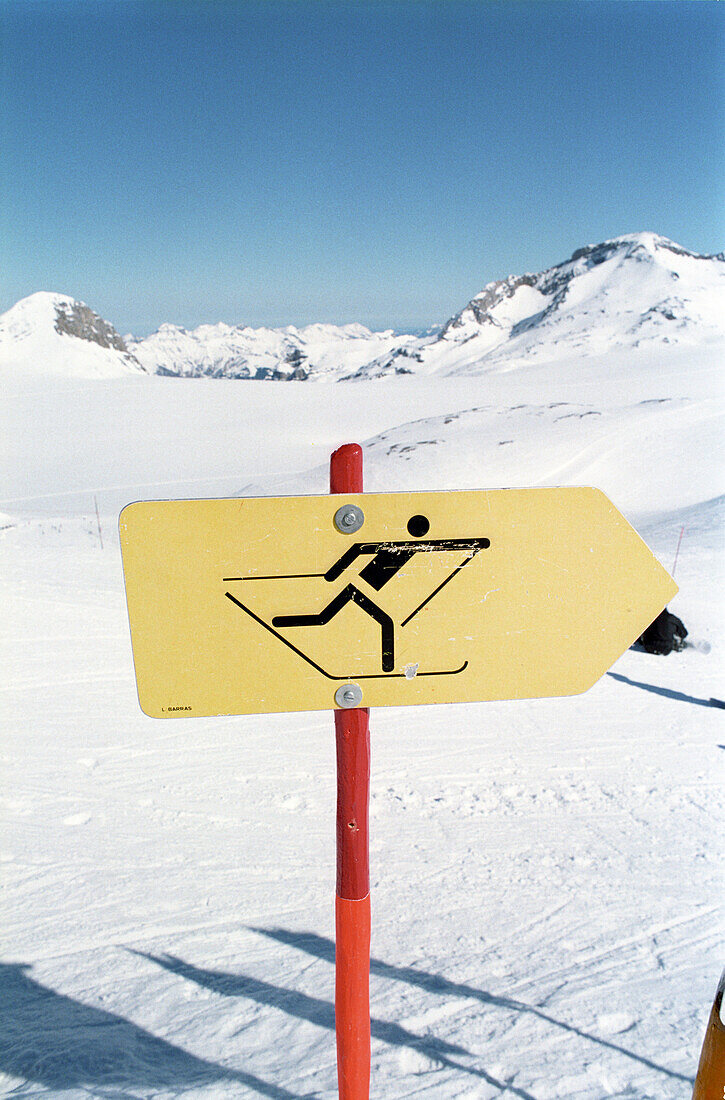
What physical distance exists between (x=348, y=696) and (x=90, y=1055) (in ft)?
6.96

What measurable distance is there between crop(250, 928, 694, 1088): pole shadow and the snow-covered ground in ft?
0.05

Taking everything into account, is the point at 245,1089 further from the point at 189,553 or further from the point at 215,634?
the point at 189,553

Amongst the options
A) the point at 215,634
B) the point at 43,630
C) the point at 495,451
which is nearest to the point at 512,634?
the point at 215,634

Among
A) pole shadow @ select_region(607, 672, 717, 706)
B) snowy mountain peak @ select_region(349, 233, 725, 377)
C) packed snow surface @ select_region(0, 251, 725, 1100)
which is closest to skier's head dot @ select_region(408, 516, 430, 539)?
packed snow surface @ select_region(0, 251, 725, 1100)

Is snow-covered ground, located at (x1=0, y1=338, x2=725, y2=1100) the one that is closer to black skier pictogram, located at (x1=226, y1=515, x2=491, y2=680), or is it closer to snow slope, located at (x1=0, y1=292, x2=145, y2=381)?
black skier pictogram, located at (x1=226, y1=515, x2=491, y2=680)

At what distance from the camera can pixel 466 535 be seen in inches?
60.6

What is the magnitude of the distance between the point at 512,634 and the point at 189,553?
0.72 meters

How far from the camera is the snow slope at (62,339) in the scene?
→ 11953 centimetres

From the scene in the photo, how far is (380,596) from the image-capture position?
5.04ft

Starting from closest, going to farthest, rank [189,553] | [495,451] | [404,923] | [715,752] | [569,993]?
1. [189,553]
2. [569,993]
3. [404,923]
4. [715,752]
5. [495,451]

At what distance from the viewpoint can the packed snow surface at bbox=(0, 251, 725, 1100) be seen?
2.60 m

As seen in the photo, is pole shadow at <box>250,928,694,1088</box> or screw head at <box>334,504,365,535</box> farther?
pole shadow at <box>250,928,694,1088</box>

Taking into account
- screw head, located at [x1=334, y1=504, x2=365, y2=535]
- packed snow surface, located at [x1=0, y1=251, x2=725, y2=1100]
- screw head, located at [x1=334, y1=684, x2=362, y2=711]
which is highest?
screw head, located at [x1=334, y1=504, x2=365, y2=535]

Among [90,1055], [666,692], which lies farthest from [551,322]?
[90,1055]
